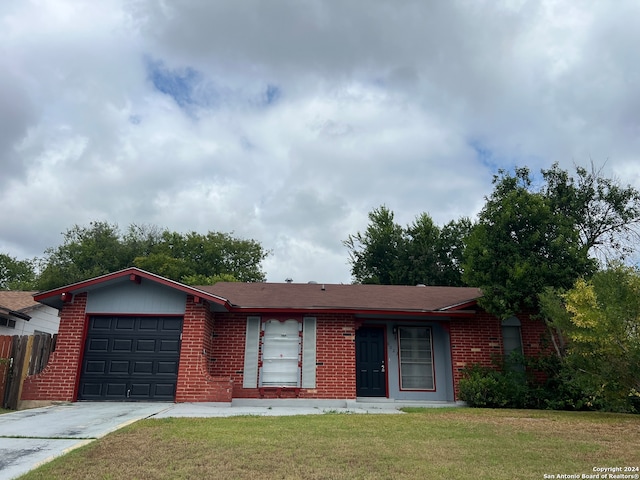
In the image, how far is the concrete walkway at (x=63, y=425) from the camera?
5.34 metres

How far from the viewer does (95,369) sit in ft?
38.9

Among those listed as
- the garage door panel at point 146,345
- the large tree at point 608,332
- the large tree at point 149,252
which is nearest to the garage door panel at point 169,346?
the garage door panel at point 146,345

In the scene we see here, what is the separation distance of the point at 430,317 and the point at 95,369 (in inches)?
366

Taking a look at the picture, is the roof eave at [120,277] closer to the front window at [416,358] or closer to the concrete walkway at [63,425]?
the concrete walkway at [63,425]

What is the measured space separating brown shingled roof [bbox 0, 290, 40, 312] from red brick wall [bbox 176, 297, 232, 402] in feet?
34.8

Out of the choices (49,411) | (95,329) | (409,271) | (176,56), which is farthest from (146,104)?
(409,271)

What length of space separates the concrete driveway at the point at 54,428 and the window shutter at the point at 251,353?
8.28 ft

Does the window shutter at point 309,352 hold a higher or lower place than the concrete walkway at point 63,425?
higher

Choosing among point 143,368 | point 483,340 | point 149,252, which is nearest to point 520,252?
point 483,340

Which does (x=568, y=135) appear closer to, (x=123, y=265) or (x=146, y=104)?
(x=146, y=104)

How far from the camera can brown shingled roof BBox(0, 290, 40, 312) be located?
18.8 metres

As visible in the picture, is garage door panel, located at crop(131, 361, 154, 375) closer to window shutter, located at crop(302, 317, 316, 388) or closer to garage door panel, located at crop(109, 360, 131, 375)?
garage door panel, located at crop(109, 360, 131, 375)

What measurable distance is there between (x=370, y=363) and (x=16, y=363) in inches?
366

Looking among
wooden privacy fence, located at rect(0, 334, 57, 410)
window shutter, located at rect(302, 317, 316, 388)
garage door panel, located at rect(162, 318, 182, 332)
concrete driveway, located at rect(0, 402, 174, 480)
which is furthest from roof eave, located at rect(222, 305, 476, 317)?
wooden privacy fence, located at rect(0, 334, 57, 410)
